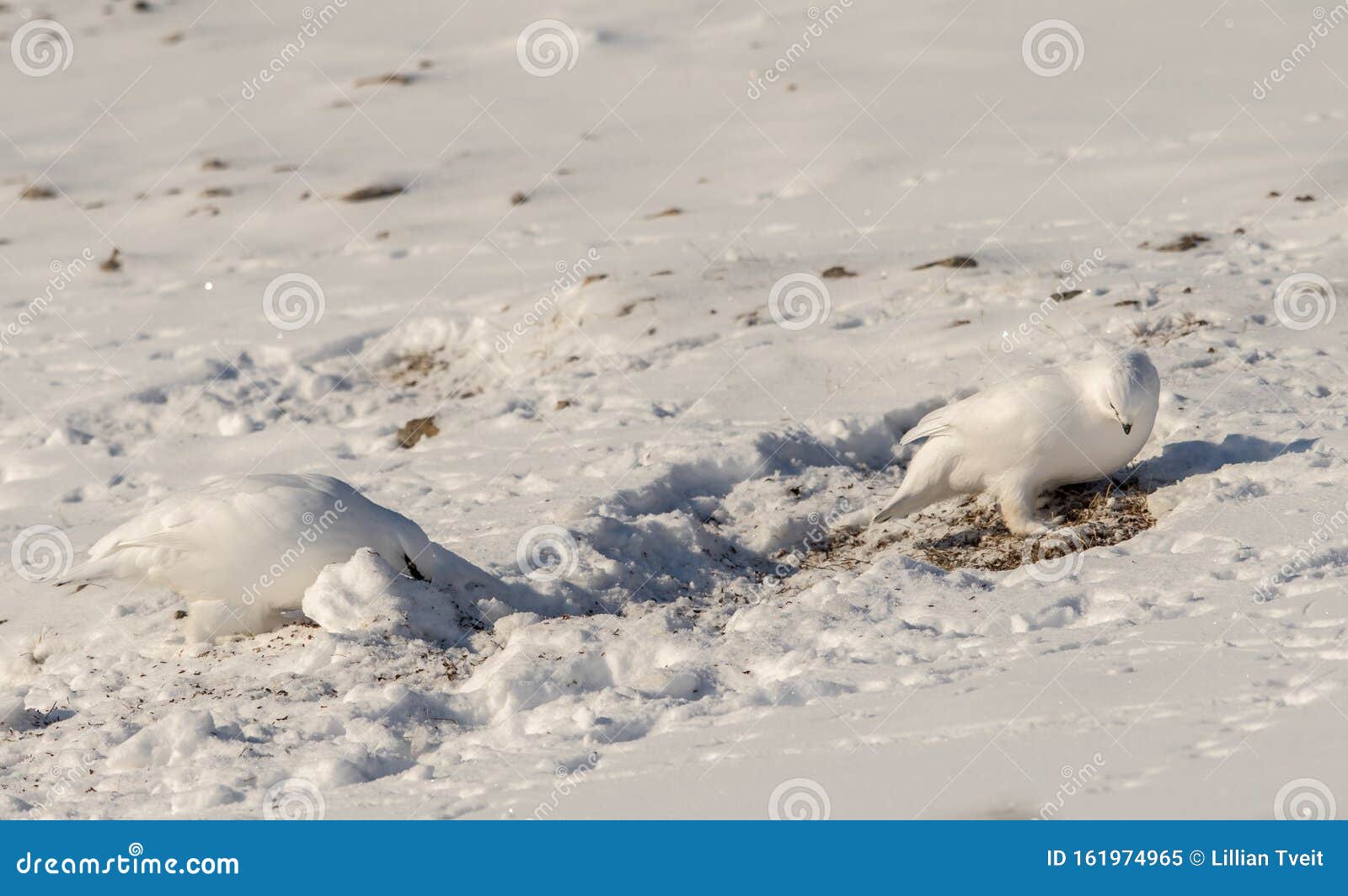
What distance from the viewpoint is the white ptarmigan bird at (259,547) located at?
223 inches

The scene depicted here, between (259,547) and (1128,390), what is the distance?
11.3 ft

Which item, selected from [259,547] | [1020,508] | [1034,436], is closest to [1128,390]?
[1034,436]

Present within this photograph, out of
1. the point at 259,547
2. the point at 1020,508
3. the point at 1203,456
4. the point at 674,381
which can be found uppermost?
the point at 674,381

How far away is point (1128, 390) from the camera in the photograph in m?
5.82

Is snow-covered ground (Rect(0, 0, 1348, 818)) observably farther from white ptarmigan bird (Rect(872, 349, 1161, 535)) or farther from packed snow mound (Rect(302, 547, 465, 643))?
white ptarmigan bird (Rect(872, 349, 1161, 535))

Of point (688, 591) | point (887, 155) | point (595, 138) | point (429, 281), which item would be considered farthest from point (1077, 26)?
point (688, 591)

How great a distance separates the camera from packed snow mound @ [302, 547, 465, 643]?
539cm

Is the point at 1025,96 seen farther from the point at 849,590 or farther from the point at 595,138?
the point at 849,590

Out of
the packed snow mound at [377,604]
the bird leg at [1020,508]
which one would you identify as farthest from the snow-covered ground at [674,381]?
the bird leg at [1020,508]

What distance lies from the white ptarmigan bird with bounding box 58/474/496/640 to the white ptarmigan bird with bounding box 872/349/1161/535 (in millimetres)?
1953

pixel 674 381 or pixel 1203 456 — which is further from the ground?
pixel 674 381

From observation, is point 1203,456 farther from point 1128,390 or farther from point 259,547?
point 259,547

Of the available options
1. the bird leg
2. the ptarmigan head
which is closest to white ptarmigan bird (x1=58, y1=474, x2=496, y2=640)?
the bird leg

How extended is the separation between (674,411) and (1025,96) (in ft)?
16.1
